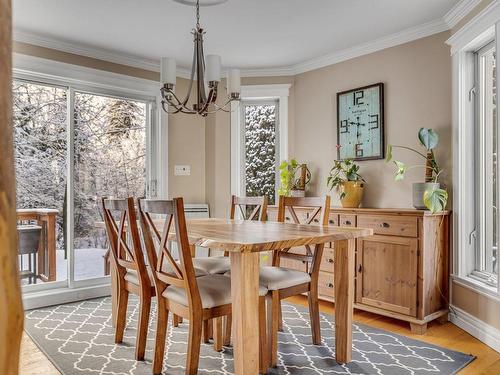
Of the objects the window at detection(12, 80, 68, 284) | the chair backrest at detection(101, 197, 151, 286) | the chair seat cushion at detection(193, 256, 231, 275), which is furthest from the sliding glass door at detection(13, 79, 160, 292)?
the chair seat cushion at detection(193, 256, 231, 275)

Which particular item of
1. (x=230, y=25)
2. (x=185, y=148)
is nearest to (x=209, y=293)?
(x=230, y=25)

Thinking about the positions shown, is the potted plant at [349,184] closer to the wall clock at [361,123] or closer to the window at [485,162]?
the wall clock at [361,123]

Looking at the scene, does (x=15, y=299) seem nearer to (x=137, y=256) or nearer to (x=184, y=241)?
(x=184, y=241)

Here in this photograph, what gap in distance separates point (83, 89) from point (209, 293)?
278 centimetres

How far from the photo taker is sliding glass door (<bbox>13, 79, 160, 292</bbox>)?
3.54 meters

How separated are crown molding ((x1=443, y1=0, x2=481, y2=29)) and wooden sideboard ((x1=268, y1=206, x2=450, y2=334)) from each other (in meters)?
1.48

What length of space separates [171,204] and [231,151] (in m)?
2.74

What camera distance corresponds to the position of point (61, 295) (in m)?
3.59

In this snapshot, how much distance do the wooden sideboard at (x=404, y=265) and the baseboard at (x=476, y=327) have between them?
93 mm

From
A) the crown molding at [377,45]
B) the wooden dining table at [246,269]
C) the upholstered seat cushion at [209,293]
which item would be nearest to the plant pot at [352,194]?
the crown molding at [377,45]

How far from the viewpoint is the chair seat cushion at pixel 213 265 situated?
8.69 ft

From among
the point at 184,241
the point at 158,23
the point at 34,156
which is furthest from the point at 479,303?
the point at 34,156

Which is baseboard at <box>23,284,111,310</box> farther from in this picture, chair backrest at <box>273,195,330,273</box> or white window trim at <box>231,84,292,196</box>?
chair backrest at <box>273,195,330,273</box>

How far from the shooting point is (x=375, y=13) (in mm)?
3068
